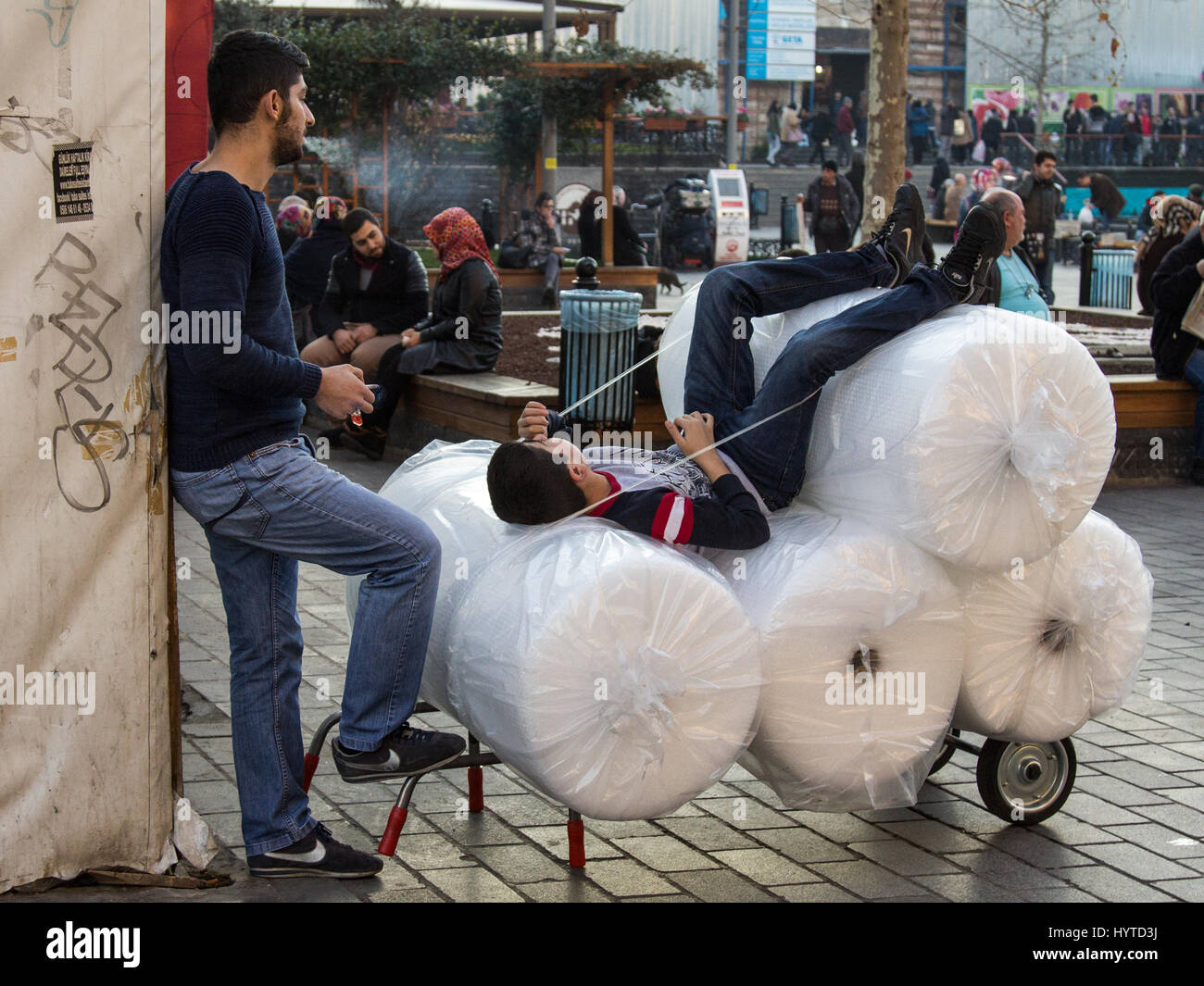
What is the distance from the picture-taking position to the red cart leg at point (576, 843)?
4059mm

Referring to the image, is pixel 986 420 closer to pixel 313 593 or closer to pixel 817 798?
pixel 817 798

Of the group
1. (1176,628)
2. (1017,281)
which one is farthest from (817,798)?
(1017,281)

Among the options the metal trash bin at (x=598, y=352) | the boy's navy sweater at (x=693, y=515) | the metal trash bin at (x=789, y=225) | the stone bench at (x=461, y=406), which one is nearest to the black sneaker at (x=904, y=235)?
the boy's navy sweater at (x=693, y=515)

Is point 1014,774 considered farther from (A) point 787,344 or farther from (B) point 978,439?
(A) point 787,344

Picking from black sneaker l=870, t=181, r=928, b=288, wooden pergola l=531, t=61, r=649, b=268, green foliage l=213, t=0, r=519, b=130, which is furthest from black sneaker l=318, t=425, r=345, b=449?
green foliage l=213, t=0, r=519, b=130

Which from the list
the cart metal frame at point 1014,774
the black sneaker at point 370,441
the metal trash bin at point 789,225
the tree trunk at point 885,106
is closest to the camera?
the cart metal frame at point 1014,774

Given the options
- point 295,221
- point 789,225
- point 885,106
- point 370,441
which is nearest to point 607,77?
point 789,225

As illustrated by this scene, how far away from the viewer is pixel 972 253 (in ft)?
13.9

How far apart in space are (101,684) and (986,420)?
226 centimetres

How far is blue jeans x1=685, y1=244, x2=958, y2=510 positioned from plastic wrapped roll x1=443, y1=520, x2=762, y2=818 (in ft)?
1.61

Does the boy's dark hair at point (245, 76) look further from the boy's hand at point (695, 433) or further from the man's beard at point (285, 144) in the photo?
the boy's hand at point (695, 433)

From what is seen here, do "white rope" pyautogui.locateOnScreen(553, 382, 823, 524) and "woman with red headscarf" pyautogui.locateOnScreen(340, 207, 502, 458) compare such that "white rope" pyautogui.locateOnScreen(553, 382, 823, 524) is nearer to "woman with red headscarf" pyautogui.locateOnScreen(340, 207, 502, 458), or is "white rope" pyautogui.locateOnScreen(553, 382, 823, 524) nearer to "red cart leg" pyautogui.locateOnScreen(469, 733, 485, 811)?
"red cart leg" pyautogui.locateOnScreen(469, 733, 485, 811)

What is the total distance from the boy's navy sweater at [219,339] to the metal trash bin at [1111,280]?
666 inches

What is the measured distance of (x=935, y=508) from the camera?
12.6 ft
